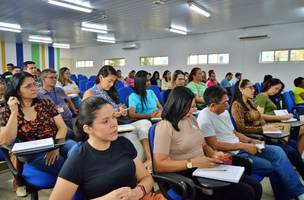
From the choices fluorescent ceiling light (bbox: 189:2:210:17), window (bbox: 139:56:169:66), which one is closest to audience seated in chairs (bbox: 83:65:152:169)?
fluorescent ceiling light (bbox: 189:2:210:17)

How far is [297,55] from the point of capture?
8.22 m

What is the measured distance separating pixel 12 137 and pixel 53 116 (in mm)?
396

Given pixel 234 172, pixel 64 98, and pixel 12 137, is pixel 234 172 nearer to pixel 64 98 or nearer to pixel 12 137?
pixel 12 137

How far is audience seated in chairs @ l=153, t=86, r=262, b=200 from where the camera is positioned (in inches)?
61.1

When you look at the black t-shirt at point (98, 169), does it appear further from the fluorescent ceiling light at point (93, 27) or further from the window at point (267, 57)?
the window at point (267, 57)

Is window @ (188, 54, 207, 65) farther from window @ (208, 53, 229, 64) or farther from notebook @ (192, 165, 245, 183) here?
notebook @ (192, 165, 245, 183)

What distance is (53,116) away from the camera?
2156mm

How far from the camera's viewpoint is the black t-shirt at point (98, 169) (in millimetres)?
1122

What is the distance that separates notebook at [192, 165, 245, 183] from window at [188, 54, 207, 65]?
910cm

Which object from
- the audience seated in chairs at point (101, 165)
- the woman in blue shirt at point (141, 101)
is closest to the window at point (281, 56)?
the woman in blue shirt at point (141, 101)

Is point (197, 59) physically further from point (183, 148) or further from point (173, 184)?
point (173, 184)

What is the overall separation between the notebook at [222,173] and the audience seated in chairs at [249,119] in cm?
Result: 109

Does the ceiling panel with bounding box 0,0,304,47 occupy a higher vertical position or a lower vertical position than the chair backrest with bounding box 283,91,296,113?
higher

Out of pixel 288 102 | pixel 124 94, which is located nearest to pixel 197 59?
pixel 288 102
